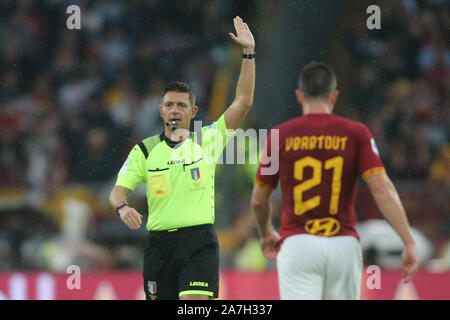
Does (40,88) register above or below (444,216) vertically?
above

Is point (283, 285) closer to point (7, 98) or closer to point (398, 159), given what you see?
point (398, 159)

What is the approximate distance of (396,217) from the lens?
501 cm

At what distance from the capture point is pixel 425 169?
40.4 ft

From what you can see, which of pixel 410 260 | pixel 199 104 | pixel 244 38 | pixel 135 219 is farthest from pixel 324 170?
pixel 199 104

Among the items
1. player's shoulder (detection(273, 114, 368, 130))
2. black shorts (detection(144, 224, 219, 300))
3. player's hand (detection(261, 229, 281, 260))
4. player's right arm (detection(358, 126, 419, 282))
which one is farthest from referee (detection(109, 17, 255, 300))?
player's right arm (detection(358, 126, 419, 282))

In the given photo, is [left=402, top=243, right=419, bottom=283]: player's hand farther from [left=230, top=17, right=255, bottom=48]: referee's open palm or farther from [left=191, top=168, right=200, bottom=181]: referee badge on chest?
[left=230, top=17, right=255, bottom=48]: referee's open palm

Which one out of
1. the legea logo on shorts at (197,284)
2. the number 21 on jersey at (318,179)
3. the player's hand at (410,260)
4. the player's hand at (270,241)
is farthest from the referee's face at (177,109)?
the player's hand at (410,260)

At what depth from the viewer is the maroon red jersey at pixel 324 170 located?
16.7 ft

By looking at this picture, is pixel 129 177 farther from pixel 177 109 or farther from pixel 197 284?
pixel 197 284

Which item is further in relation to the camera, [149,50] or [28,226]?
[149,50]

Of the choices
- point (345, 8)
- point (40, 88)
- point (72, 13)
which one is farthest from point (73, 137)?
point (345, 8)

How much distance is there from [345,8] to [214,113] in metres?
3.05

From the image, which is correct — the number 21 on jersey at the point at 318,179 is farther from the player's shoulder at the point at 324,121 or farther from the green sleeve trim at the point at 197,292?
the green sleeve trim at the point at 197,292

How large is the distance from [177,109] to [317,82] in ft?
4.79
